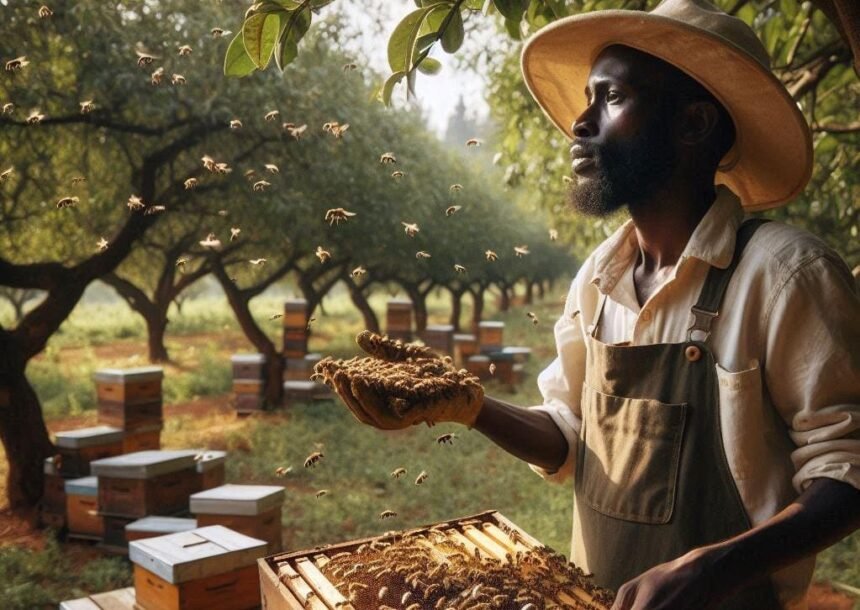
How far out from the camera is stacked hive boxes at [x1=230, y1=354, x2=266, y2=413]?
915 cm

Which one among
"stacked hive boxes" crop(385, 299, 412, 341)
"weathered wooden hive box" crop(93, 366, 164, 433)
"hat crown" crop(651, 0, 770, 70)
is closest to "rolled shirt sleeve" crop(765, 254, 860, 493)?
"hat crown" crop(651, 0, 770, 70)

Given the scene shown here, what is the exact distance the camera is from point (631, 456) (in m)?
1.78

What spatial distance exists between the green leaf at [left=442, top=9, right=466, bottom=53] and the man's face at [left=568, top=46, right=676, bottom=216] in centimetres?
38

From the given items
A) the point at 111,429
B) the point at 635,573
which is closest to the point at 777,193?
the point at 635,573

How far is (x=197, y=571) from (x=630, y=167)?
285 cm

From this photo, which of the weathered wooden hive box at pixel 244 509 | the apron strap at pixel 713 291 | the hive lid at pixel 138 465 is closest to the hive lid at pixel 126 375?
the hive lid at pixel 138 465

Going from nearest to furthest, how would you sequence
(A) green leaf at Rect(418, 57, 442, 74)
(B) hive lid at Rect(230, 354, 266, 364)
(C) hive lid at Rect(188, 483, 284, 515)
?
1. (A) green leaf at Rect(418, 57, 442, 74)
2. (C) hive lid at Rect(188, 483, 284, 515)
3. (B) hive lid at Rect(230, 354, 266, 364)

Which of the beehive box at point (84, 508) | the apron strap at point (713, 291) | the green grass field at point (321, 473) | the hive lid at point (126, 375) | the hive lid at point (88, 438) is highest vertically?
the apron strap at point (713, 291)

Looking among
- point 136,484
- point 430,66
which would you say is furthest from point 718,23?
point 136,484

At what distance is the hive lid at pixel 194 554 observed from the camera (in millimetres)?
3422

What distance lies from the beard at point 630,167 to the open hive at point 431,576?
3.00 ft

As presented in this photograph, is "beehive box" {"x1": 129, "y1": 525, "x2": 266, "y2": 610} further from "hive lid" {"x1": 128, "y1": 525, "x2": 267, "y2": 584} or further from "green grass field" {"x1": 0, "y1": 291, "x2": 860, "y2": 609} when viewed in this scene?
"green grass field" {"x1": 0, "y1": 291, "x2": 860, "y2": 609}

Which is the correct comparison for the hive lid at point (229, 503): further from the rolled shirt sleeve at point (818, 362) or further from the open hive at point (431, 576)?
the rolled shirt sleeve at point (818, 362)

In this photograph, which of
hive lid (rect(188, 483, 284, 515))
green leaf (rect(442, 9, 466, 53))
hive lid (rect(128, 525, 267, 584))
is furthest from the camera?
hive lid (rect(188, 483, 284, 515))
